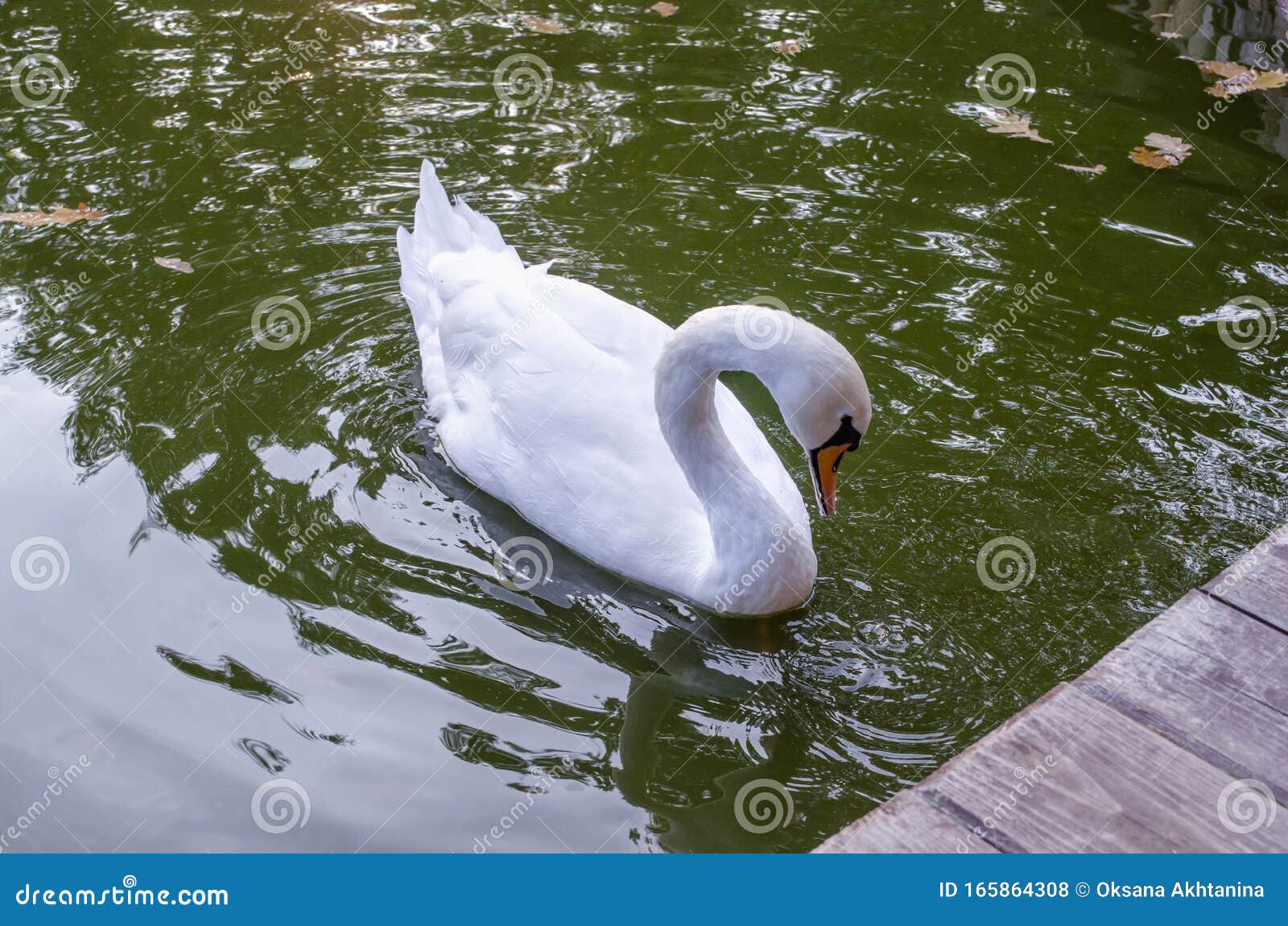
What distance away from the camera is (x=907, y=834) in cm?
276

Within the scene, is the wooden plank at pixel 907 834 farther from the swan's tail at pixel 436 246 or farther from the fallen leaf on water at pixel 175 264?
the fallen leaf on water at pixel 175 264

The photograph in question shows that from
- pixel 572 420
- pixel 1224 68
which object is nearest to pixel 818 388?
pixel 572 420

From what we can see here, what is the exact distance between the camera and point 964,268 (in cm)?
658

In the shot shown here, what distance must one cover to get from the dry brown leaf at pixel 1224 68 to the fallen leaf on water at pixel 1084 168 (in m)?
1.58

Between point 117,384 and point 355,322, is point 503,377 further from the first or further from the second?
point 117,384

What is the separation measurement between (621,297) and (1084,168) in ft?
9.71

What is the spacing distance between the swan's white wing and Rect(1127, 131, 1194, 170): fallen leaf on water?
12.1 feet

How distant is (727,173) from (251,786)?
474 centimetres

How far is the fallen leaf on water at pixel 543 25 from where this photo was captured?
29.3ft

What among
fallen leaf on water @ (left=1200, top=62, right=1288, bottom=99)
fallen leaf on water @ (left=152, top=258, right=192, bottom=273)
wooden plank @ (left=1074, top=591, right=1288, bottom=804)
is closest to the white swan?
wooden plank @ (left=1074, top=591, right=1288, bottom=804)

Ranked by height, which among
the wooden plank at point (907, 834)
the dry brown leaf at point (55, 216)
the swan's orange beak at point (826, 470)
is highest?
the wooden plank at point (907, 834)

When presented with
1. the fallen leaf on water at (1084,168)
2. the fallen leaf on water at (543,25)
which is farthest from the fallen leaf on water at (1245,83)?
the fallen leaf on water at (543,25)

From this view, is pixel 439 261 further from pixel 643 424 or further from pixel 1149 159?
pixel 1149 159

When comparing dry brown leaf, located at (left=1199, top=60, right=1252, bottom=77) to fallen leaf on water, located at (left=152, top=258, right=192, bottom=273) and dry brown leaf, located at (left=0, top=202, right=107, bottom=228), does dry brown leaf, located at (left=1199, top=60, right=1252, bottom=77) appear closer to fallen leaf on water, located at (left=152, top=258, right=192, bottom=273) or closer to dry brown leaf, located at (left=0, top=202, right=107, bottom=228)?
fallen leaf on water, located at (left=152, top=258, right=192, bottom=273)
